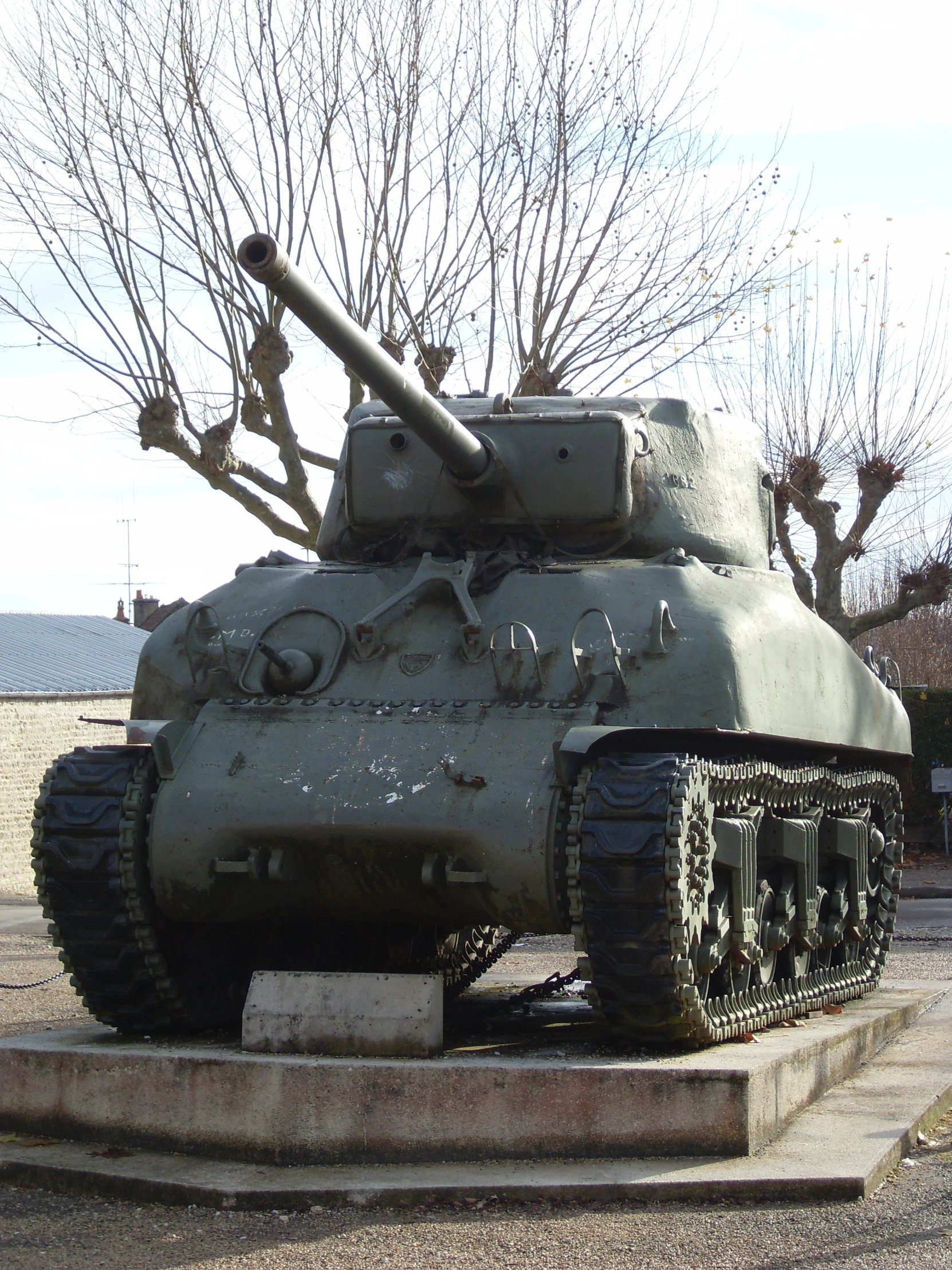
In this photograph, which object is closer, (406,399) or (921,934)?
(406,399)

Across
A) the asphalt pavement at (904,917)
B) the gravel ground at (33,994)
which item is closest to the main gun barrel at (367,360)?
the gravel ground at (33,994)

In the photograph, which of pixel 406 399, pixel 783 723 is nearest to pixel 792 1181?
pixel 783 723

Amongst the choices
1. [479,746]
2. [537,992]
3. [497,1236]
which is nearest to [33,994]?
[537,992]

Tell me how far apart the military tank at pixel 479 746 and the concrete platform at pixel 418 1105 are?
407mm

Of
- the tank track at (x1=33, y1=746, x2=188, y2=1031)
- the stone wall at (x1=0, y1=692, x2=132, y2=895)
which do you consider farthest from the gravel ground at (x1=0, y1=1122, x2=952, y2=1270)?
the stone wall at (x1=0, y1=692, x2=132, y2=895)

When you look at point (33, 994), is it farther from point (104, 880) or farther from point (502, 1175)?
point (502, 1175)

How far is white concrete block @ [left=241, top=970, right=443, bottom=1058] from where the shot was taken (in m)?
6.66

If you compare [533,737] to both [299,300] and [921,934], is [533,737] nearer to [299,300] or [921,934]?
[299,300]

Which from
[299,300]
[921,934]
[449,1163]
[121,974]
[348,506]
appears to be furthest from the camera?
[921,934]

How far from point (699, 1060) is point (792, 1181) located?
2.65 feet

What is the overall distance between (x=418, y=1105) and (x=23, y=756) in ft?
55.0

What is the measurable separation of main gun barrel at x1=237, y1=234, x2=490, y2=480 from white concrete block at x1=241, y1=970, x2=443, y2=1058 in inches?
97.1

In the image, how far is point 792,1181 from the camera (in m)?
5.77

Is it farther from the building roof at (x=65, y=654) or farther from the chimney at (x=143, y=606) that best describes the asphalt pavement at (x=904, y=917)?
the chimney at (x=143, y=606)
